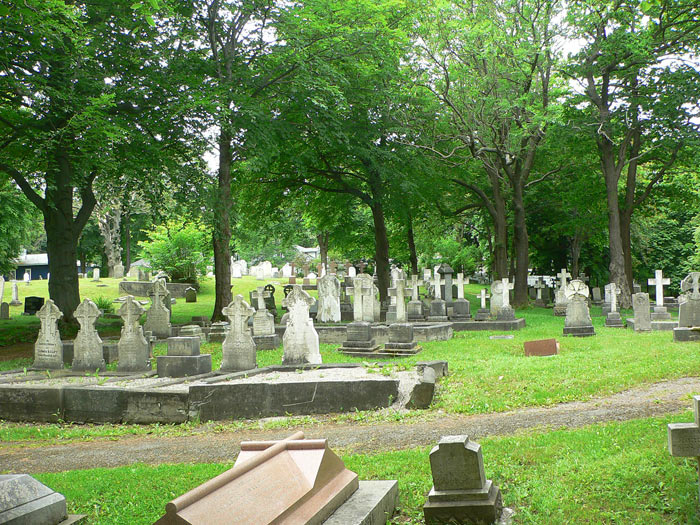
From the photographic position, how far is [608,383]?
377 inches

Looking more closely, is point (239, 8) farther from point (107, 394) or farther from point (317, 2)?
point (107, 394)

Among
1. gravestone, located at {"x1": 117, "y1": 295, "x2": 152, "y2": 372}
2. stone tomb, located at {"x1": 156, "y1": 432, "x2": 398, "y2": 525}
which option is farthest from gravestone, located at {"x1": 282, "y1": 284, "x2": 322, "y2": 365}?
stone tomb, located at {"x1": 156, "y1": 432, "x2": 398, "y2": 525}

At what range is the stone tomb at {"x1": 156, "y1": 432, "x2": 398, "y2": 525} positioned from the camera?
10.8 ft

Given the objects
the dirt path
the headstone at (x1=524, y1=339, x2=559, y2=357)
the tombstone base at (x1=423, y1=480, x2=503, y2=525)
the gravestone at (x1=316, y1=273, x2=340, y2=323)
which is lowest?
the dirt path

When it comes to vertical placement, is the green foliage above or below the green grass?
above

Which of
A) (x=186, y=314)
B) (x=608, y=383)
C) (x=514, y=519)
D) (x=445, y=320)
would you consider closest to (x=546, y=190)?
(x=445, y=320)

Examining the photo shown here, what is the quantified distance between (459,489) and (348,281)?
32433 millimetres

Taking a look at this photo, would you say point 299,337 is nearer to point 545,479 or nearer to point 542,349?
point 542,349

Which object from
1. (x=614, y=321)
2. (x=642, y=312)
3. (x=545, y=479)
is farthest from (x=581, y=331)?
(x=545, y=479)

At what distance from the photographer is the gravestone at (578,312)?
664 inches

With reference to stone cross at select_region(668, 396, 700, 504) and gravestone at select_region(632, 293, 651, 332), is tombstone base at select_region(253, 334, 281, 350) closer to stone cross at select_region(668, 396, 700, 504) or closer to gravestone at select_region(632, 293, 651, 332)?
gravestone at select_region(632, 293, 651, 332)

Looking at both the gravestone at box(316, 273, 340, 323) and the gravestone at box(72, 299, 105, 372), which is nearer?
the gravestone at box(72, 299, 105, 372)

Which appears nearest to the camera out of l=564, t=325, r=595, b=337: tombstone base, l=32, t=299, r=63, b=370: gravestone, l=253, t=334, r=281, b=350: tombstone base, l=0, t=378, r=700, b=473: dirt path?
l=0, t=378, r=700, b=473: dirt path

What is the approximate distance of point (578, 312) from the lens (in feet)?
55.9
